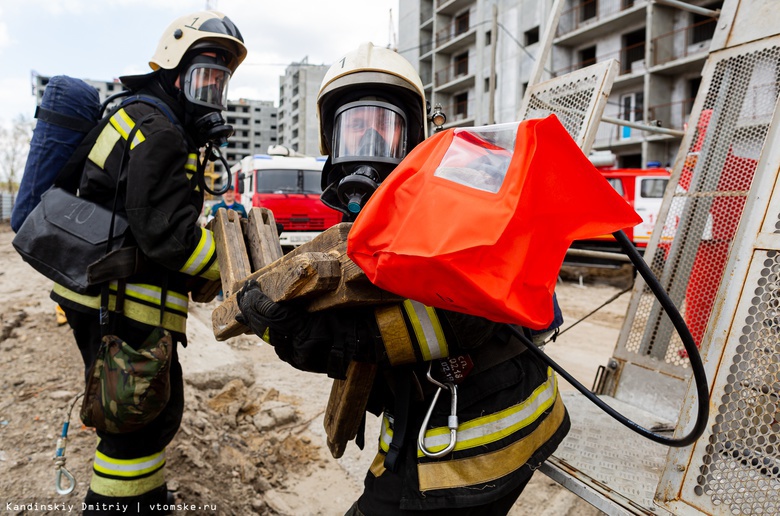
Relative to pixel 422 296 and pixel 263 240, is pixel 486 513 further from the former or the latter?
pixel 263 240

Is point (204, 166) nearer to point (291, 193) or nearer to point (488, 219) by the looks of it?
point (488, 219)

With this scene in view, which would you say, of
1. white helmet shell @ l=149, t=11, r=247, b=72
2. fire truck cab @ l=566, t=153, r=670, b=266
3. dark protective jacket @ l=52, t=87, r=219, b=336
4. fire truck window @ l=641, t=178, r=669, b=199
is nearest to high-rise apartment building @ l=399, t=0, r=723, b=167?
fire truck cab @ l=566, t=153, r=670, b=266

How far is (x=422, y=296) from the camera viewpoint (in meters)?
1.12

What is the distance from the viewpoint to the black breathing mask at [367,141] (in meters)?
1.77

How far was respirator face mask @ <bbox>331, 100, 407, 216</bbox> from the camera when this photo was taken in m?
1.77

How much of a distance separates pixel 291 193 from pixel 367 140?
11.0 m

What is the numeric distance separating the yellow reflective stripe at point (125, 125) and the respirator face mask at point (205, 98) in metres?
0.33

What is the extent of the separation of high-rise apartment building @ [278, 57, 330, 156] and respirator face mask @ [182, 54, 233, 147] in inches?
2075

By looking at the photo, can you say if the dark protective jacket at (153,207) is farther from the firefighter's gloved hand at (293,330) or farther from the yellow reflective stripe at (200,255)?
the firefighter's gloved hand at (293,330)

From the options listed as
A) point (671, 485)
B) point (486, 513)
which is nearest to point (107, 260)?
point (486, 513)

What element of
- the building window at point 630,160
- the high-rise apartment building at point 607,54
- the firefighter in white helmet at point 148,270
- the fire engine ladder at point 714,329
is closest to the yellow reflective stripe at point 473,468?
the fire engine ladder at point 714,329

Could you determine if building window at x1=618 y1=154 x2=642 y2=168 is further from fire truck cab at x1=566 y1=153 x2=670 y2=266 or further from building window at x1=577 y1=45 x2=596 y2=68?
fire truck cab at x1=566 y1=153 x2=670 y2=266

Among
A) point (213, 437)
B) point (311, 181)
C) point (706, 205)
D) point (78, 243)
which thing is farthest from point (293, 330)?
point (311, 181)

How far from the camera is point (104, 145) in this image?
2.34 m
